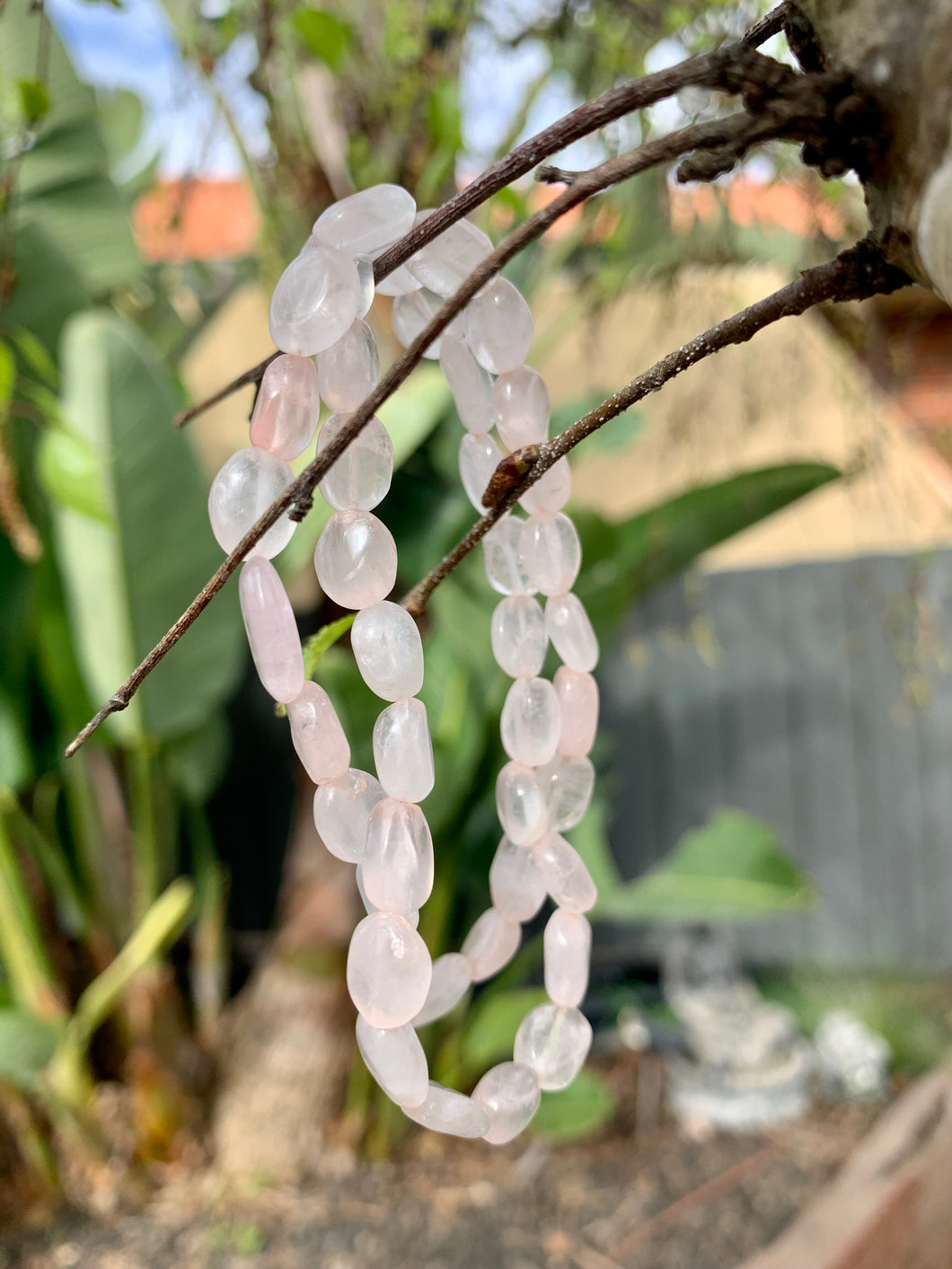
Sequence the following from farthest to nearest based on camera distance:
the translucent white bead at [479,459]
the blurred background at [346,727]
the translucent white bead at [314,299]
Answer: the blurred background at [346,727]
the translucent white bead at [479,459]
the translucent white bead at [314,299]

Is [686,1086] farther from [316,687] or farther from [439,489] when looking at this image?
[316,687]

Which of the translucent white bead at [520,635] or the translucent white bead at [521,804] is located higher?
the translucent white bead at [520,635]

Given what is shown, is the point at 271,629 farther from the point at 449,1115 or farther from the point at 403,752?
A: the point at 449,1115

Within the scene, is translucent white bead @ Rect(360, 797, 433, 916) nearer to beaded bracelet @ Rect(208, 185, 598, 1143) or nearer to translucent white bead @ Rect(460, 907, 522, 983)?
beaded bracelet @ Rect(208, 185, 598, 1143)

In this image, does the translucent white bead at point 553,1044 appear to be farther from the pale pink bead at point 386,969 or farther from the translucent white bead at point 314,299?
the translucent white bead at point 314,299

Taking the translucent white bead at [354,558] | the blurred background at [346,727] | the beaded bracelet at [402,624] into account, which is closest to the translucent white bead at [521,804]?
the beaded bracelet at [402,624]

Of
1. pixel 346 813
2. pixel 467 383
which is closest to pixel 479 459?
pixel 467 383
